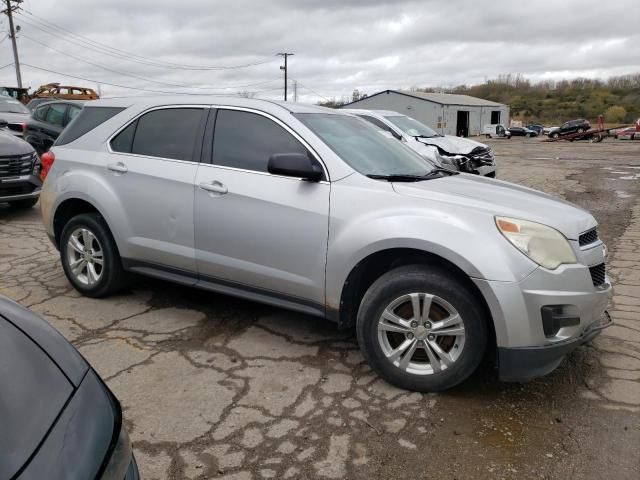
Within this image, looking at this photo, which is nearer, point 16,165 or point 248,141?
point 248,141

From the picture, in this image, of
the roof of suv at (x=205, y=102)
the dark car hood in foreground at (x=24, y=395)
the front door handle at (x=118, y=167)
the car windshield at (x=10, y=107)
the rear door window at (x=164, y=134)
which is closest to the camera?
the dark car hood in foreground at (x=24, y=395)

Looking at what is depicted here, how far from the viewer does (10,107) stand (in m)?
14.8

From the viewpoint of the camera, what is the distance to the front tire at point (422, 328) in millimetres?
3008

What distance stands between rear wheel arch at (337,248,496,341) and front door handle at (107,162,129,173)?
211 cm

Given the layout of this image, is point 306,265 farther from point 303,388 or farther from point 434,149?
point 434,149

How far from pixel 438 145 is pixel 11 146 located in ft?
24.6

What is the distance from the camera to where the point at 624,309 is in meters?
4.57

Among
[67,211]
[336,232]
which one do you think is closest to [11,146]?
[67,211]

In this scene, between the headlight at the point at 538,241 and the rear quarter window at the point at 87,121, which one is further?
the rear quarter window at the point at 87,121

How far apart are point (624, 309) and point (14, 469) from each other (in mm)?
4685

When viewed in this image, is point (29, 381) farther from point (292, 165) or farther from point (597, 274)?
point (597, 274)

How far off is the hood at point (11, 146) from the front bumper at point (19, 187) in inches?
14.2

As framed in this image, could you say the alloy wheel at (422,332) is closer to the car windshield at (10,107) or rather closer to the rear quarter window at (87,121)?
the rear quarter window at (87,121)

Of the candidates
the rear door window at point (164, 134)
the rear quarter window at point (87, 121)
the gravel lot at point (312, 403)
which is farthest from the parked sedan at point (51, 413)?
the rear quarter window at point (87, 121)
